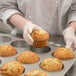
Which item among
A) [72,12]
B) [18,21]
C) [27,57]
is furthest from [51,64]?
[72,12]

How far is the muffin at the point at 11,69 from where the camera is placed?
4.75 feet

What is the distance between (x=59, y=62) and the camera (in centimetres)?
162

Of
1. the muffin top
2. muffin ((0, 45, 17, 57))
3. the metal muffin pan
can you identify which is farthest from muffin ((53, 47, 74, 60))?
muffin ((0, 45, 17, 57))

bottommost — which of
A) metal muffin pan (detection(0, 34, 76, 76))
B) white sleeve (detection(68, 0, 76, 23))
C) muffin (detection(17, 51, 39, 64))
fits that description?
metal muffin pan (detection(0, 34, 76, 76))

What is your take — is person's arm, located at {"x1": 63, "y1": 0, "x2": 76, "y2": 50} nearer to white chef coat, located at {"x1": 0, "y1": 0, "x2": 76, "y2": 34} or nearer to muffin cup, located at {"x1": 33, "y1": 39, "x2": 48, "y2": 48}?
white chef coat, located at {"x1": 0, "y1": 0, "x2": 76, "y2": 34}

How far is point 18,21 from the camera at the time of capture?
2.11m

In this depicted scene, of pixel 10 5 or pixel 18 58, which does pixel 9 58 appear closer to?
pixel 18 58

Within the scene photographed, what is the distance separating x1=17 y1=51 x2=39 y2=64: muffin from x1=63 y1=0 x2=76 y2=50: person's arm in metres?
0.33

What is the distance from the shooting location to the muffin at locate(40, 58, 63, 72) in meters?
1.57

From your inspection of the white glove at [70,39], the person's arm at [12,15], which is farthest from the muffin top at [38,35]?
the white glove at [70,39]

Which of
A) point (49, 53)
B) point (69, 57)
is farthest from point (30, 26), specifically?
point (69, 57)

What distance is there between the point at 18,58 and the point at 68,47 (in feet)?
1.42

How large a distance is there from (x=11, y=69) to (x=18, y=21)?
72cm

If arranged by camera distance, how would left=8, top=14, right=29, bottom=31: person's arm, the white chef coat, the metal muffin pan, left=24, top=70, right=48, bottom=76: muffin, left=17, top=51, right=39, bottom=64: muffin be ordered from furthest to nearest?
1. the white chef coat
2. left=8, top=14, right=29, bottom=31: person's arm
3. left=17, top=51, right=39, bottom=64: muffin
4. the metal muffin pan
5. left=24, top=70, right=48, bottom=76: muffin
